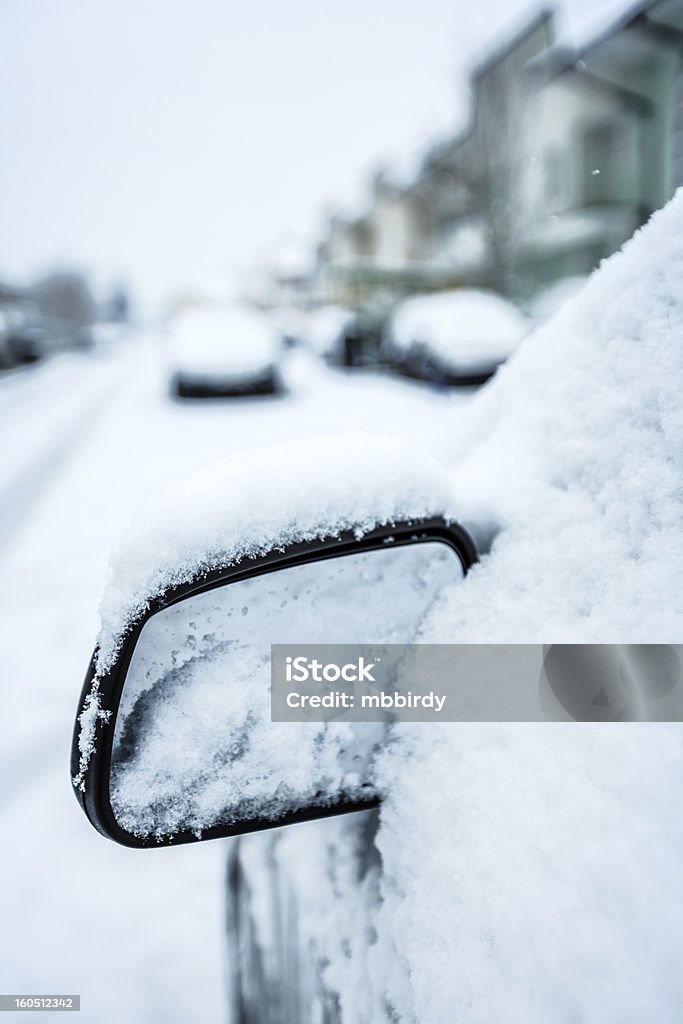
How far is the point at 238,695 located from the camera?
0.96 m

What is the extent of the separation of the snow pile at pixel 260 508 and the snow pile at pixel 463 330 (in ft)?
30.6

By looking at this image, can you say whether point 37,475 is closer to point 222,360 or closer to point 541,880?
point 222,360

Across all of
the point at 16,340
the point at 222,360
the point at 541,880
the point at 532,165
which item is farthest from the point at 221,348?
the point at 532,165

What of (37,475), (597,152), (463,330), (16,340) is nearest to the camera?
(37,475)

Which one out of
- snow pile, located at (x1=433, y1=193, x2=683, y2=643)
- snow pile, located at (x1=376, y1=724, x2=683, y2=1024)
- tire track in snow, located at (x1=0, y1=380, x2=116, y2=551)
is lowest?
tire track in snow, located at (x1=0, y1=380, x2=116, y2=551)

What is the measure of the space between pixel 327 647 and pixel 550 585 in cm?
39

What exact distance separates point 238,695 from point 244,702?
2 centimetres

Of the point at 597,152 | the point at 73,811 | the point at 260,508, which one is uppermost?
the point at 597,152

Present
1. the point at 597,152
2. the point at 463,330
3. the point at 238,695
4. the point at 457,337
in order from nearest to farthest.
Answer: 1. the point at 238,695
2. the point at 457,337
3. the point at 463,330
4. the point at 597,152

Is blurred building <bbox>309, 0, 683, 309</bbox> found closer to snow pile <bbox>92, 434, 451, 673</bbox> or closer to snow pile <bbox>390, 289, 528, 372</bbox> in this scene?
snow pile <bbox>390, 289, 528, 372</bbox>

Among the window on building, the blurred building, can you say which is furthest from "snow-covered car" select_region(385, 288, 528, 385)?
the window on building

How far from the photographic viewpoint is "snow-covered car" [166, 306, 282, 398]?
34.0 feet

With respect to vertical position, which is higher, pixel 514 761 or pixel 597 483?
pixel 597 483

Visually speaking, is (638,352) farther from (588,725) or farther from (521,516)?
(588,725)
